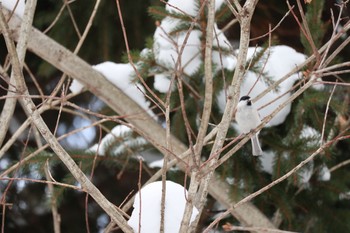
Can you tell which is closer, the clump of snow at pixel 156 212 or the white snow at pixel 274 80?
the clump of snow at pixel 156 212

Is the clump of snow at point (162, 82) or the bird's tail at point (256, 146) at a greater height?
the clump of snow at point (162, 82)

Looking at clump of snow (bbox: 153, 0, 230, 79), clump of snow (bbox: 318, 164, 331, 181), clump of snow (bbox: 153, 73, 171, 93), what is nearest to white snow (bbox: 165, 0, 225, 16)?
clump of snow (bbox: 153, 0, 230, 79)

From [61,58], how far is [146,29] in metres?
1.23

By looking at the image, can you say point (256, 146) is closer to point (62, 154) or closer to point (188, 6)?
point (188, 6)

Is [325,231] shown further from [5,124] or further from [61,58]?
[5,124]

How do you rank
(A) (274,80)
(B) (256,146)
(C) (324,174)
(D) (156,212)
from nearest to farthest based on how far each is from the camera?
(D) (156,212) → (B) (256,146) → (A) (274,80) → (C) (324,174)

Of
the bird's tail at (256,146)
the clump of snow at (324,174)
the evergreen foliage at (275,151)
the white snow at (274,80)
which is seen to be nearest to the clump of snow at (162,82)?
the evergreen foliage at (275,151)

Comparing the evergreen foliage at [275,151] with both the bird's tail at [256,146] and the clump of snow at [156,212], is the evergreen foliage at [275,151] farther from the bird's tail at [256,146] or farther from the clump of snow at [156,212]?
the clump of snow at [156,212]

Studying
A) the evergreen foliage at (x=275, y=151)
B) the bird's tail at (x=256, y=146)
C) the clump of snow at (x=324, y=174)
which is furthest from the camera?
the clump of snow at (x=324, y=174)

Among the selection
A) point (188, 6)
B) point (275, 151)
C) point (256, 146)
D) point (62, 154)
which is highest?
point (188, 6)

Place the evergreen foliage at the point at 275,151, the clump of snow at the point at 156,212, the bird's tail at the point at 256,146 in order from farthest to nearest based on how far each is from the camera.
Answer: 1. the evergreen foliage at the point at 275,151
2. the bird's tail at the point at 256,146
3. the clump of snow at the point at 156,212

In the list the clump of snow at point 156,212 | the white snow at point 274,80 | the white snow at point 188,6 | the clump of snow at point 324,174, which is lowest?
the clump of snow at point 324,174

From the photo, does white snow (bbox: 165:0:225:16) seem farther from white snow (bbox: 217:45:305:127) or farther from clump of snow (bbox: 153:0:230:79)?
white snow (bbox: 217:45:305:127)

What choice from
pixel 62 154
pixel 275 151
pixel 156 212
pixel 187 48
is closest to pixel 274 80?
pixel 275 151
